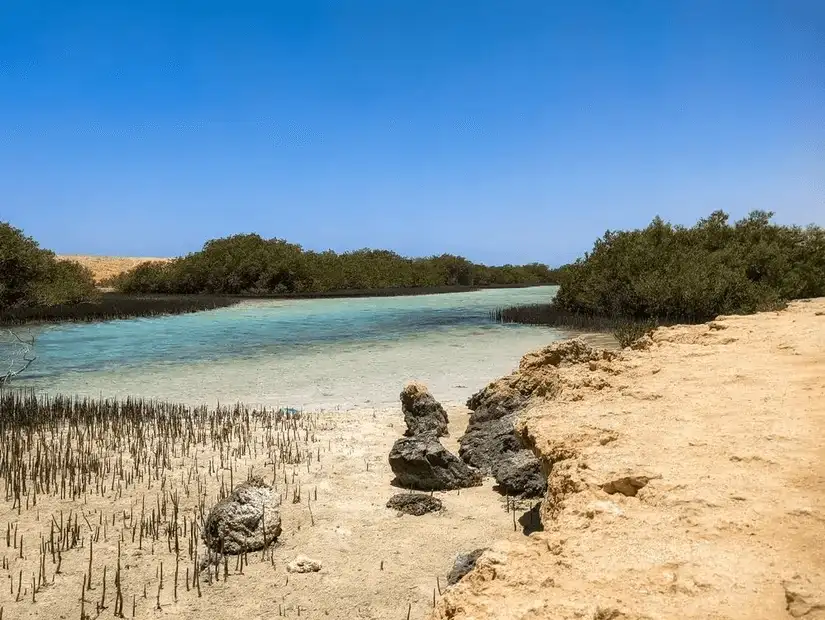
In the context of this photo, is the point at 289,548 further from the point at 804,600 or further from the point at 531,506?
the point at 804,600

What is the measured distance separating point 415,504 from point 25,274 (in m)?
25.7

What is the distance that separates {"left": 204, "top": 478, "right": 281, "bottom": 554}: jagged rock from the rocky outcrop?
87.7 inches

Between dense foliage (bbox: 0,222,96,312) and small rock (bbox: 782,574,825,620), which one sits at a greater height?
dense foliage (bbox: 0,222,96,312)

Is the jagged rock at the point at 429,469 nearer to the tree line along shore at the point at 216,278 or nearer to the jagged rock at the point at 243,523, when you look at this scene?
the jagged rock at the point at 243,523

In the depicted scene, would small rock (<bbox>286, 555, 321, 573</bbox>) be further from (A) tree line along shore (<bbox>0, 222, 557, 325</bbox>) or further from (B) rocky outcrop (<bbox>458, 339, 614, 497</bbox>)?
(A) tree line along shore (<bbox>0, 222, 557, 325</bbox>)

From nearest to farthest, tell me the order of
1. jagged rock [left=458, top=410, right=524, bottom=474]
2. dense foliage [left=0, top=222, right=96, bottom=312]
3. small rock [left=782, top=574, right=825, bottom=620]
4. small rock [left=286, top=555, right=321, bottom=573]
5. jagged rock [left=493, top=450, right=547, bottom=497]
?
small rock [left=782, top=574, right=825, bottom=620] < small rock [left=286, top=555, right=321, bottom=573] < jagged rock [left=493, top=450, right=547, bottom=497] < jagged rock [left=458, top=410, right=524, bottom=474] < dense foliage [left=0, top=222, right=96, bottom=312]

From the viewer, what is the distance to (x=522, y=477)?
19.1 ft

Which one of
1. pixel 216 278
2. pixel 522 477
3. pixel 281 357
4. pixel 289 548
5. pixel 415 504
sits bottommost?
pixel 289 548

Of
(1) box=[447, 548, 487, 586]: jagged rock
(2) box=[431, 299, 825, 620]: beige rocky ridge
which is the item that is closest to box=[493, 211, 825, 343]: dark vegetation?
(2) box=[431, 299, 825, 620]: beige rocky ridge

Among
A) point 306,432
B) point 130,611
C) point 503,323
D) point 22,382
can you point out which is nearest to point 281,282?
point 503,323

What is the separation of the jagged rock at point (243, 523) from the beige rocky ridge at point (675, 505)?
85.3 inches

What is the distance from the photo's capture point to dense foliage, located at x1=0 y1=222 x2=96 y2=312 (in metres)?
24.6

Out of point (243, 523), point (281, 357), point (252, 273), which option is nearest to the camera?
point (243, 523)

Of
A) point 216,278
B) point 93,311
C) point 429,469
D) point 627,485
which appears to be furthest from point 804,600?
point 216,278
